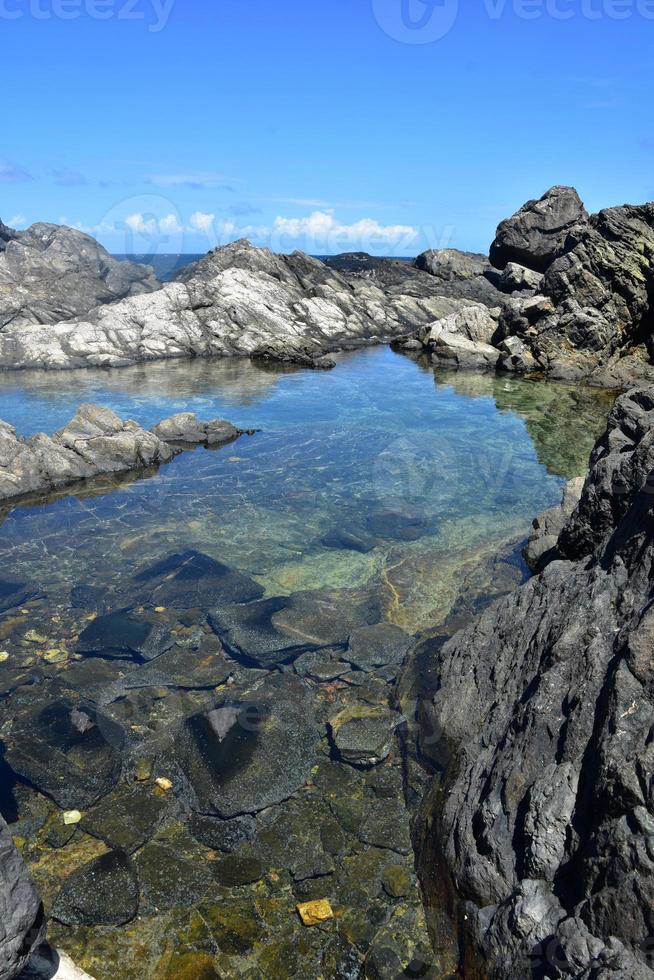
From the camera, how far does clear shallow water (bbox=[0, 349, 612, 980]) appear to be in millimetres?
8664

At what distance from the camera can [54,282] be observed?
2635 inches

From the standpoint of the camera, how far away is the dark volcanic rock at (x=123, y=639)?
586 inches

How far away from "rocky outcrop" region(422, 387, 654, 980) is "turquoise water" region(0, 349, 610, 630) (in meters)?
5.27

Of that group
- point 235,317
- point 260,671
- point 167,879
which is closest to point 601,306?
point 235,317

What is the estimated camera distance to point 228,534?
21.8 metres

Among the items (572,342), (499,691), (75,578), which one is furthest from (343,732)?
(572,342)

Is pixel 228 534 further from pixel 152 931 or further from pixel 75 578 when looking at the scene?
pixel 152 931

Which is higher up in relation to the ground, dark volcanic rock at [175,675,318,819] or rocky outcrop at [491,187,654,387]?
rocky outcrop at [491,187,654,387]

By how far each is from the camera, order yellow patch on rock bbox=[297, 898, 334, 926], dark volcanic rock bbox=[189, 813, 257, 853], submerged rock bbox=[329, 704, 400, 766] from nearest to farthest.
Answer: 1. yellow patch on rock bbox=[297, 898, 334, 926]
2. dark volcanic rock bbox=[189, 813, 257, 853]
3. submerged rock bbox=[329, 704, 400, 766]

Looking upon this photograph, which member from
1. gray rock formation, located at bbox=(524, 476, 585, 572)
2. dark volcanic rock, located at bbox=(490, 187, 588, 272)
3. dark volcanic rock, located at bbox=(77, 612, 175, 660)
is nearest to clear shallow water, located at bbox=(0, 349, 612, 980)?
dark volcanic rock, located at bbox=(77, 612, 175, 660)

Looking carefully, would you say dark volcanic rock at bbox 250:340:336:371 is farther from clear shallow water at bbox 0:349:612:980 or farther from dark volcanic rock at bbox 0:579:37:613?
dark volcanic rock at bbox 0:579:37:613

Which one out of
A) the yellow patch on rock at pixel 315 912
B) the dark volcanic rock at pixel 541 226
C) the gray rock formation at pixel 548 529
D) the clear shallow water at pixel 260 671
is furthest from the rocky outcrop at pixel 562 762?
the dark volcanic rock at pixel 541 226

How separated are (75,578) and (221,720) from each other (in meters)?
8.44

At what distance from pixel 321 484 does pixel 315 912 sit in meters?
19.4
